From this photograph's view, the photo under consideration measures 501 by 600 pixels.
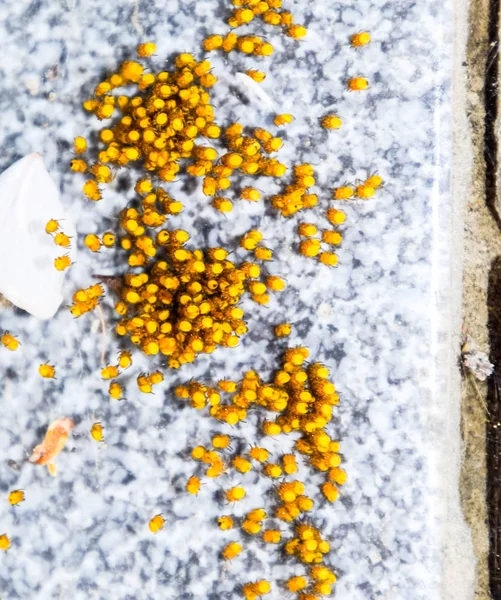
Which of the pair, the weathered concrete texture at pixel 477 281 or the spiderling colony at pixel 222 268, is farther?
the weathered concrete texture at pixel 477 281

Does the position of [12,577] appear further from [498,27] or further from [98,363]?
[498,27]

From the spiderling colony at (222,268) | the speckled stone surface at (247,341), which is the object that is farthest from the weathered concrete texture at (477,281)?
the spiderling colony at (222,268)

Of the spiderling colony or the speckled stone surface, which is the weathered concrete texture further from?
the spiderling colony

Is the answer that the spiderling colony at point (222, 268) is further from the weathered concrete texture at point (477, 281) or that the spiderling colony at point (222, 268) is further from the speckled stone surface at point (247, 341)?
the weathered concrete texture at point (477, 281)

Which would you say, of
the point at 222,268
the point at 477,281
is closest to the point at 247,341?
the point at 222,268

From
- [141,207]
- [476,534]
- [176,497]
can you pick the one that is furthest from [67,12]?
[476,534]

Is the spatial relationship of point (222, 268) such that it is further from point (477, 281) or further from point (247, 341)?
point (477, 281)
